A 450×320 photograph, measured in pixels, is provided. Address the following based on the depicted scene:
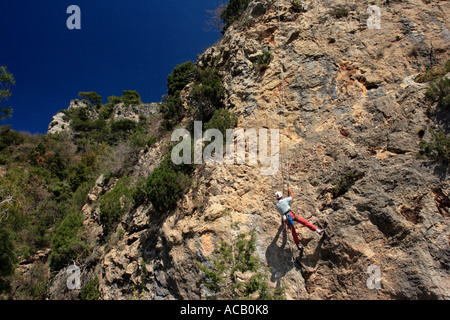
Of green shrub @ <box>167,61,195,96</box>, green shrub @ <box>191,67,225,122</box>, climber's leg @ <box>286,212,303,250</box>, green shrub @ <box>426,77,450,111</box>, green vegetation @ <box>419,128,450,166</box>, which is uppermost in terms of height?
green shrub @ <box>167,61,195,96</box>

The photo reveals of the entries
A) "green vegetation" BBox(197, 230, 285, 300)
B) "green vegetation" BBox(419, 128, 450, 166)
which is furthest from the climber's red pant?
"green vegetation" BBox(419, 128, 450, 166)

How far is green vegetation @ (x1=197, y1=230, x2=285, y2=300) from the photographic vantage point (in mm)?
5316

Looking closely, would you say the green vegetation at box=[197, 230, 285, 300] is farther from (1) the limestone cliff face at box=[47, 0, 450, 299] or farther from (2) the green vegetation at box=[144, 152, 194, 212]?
(2) the green vegetation at box=[144, 152, 194, 212]

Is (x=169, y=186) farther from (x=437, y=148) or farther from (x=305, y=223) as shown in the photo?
(x=437, y=148)

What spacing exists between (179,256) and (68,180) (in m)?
14.9

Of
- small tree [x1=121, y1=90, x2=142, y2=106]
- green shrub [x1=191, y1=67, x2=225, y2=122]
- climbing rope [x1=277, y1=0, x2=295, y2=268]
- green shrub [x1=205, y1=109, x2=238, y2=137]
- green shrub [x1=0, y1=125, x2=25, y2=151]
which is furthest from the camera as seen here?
small tree [x1=121, y1=90, x2=142, y2=106]

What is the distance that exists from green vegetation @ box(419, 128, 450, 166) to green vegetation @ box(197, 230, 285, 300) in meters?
4.48

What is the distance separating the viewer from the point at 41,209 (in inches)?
586

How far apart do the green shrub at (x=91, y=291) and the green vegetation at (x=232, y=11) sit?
13.9m

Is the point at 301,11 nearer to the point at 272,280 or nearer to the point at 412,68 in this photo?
the point at 412,68

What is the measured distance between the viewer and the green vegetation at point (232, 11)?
1346 cm

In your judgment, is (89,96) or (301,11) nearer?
(301,11)

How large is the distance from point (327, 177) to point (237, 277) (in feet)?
11.2
